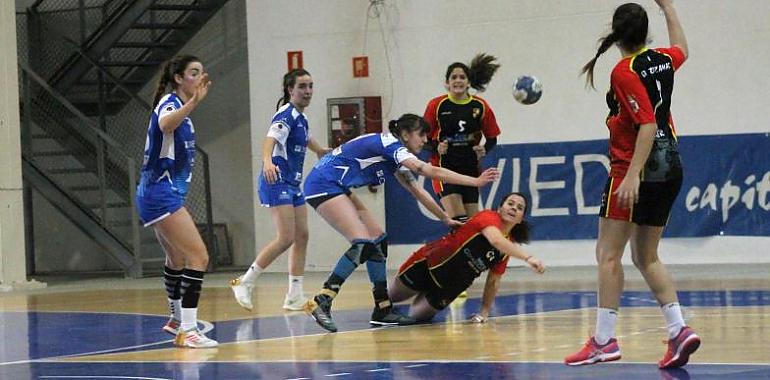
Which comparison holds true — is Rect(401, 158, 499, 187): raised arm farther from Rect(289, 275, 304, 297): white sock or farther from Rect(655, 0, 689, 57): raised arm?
Rect(289, 275, 304, 297): white sock

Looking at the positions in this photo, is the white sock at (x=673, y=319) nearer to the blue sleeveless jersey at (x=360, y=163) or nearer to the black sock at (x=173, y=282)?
the blue sleeveless jersey at (x=360, y=163)

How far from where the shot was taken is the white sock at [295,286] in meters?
11.0

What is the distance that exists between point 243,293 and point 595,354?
472 centimetres

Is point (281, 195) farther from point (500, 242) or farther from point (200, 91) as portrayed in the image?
point (200, 91)

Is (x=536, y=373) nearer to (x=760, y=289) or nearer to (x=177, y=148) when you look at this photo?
(x=177, y=148)

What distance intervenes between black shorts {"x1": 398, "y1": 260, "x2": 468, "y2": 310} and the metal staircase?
8.26 m

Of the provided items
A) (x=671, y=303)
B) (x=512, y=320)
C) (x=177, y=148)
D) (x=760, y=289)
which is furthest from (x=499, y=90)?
(x=671, y=303)

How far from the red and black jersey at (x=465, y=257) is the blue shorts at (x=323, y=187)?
88 centimetres

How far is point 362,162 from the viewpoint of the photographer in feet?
31.3

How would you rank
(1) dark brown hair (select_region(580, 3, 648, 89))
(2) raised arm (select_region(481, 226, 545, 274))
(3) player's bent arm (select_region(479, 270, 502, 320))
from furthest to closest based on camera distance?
(3) player's bent arm (select_region(479, 270, 502, 320)) → (2) raised arm (select_region(481, 226, 545, 274)) → (1) dark brown hair (select_region(580, 3, 648, 89))

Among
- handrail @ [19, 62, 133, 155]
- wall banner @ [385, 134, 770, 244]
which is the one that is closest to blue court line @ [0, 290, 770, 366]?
wall banner @ [385, 134, 770, 244]

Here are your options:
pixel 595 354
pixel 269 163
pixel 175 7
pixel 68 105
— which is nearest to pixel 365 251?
pixel 269 163

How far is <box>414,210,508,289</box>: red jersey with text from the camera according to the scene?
9180mm

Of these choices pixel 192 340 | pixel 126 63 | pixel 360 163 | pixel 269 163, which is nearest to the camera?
pixel 192 340
